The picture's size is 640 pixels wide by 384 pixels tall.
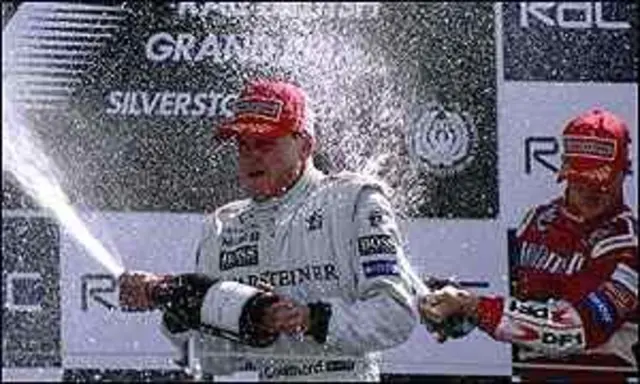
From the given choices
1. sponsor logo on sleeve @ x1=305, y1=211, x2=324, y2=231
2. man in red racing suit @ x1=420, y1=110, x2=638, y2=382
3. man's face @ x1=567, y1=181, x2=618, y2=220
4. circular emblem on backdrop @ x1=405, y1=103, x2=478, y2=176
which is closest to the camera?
sponsor logo on sleeve @ x1=305, y1=211, x2=324, y2=231

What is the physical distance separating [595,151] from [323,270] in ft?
4.33

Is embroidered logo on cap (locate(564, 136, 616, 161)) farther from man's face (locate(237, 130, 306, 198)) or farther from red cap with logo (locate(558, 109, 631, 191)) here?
man's face (locate(237, 130, 306, 198))

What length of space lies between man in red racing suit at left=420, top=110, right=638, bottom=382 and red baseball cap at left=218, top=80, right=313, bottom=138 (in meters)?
0.51

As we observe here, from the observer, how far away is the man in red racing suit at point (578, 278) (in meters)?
4.60

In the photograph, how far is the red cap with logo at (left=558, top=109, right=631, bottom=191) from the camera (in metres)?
5.13

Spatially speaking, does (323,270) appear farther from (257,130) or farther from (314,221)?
(257,130)

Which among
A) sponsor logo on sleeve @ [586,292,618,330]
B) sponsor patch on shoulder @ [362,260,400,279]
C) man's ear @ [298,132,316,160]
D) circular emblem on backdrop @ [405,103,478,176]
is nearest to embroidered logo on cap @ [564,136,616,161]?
sponsor logo on sleeve @ [586,292,618,330]

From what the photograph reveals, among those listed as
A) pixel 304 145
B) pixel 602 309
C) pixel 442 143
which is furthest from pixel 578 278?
pixel 442 143

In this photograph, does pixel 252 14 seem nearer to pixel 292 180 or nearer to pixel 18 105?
pixel 18 105

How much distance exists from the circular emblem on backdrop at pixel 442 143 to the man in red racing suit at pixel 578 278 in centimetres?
68

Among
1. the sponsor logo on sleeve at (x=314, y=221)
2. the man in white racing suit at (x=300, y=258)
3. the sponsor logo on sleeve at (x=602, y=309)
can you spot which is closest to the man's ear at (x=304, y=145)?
the man in white racing suit at (x=300, y=258)

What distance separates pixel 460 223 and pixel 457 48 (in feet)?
1.88

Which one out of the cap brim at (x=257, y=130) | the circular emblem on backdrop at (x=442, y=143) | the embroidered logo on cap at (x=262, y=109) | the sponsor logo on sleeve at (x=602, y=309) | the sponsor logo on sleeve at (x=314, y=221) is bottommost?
the sponsor logo on sleeve at (x=602, y=309)

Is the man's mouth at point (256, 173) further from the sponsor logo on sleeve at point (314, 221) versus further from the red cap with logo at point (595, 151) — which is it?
the red cap with logo at point (595, 151)
